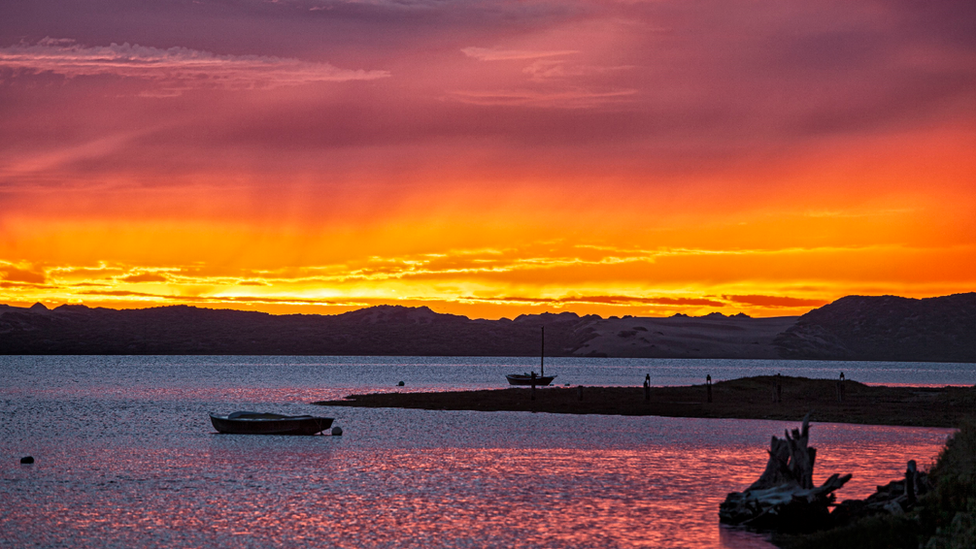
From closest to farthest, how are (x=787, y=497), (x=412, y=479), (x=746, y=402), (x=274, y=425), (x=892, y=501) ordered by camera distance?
(x=892, y=501)
(x=787, y=497)
(x=412, y=479)
(x=274, y=425)
(x=746, y=402)

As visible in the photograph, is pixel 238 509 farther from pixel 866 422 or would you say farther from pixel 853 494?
pixel 866 422

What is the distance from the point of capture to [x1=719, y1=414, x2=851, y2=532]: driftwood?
2586 centimetres

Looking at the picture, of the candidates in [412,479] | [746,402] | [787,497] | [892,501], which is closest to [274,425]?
[412,479]

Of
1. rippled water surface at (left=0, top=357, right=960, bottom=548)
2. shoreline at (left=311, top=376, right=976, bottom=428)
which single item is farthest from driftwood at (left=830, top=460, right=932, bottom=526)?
shoreline at (left=311, top=376, right=976, bottom=428)

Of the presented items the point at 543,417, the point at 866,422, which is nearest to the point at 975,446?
the point at 866,422

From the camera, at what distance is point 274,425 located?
58.4 metres

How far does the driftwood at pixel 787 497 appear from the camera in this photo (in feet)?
84.8

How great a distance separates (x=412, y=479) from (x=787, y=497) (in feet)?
56.5

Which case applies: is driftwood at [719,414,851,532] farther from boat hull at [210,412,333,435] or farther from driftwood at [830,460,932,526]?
boat hull at [210,412,333,435]

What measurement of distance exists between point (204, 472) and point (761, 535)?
24.9 metres

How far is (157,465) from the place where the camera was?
4394 centimetres

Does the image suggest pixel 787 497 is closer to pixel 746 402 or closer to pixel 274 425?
pixel 274 425

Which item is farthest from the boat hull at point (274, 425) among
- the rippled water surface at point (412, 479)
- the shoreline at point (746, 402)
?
the shoreline at point (746, 402)

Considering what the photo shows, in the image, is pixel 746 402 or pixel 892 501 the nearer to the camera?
pixel 892 501
